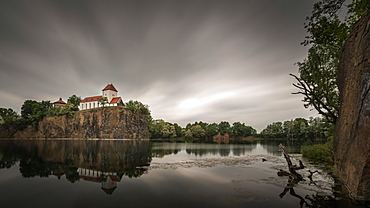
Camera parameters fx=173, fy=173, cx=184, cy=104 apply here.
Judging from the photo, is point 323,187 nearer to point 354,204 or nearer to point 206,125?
point 354,204

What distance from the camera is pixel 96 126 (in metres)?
85.1

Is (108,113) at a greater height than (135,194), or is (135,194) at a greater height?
(108,113)

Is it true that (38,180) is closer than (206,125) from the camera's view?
Yes

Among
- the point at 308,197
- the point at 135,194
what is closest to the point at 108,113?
Answer: the point at 135,194

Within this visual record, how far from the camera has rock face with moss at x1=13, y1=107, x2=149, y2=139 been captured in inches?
3282

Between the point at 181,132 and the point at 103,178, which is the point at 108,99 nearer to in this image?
the point at 181,132

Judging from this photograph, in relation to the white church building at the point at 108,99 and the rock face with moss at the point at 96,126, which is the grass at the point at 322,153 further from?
the white church building at the point at 108,99

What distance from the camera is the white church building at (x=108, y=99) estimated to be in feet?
310

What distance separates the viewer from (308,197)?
974cm

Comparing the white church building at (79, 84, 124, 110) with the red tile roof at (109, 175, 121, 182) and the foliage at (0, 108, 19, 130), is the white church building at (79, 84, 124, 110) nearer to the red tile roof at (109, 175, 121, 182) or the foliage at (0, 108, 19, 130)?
the foliage at (0, 108, 19, 130)

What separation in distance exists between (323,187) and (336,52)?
585 inches

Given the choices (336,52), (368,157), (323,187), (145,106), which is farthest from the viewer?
(145,106)

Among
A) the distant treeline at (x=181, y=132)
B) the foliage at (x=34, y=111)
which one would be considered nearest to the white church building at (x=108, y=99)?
the foliage at (x=34, y=111)

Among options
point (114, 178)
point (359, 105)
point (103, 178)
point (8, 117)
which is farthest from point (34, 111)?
point (359, 105)
